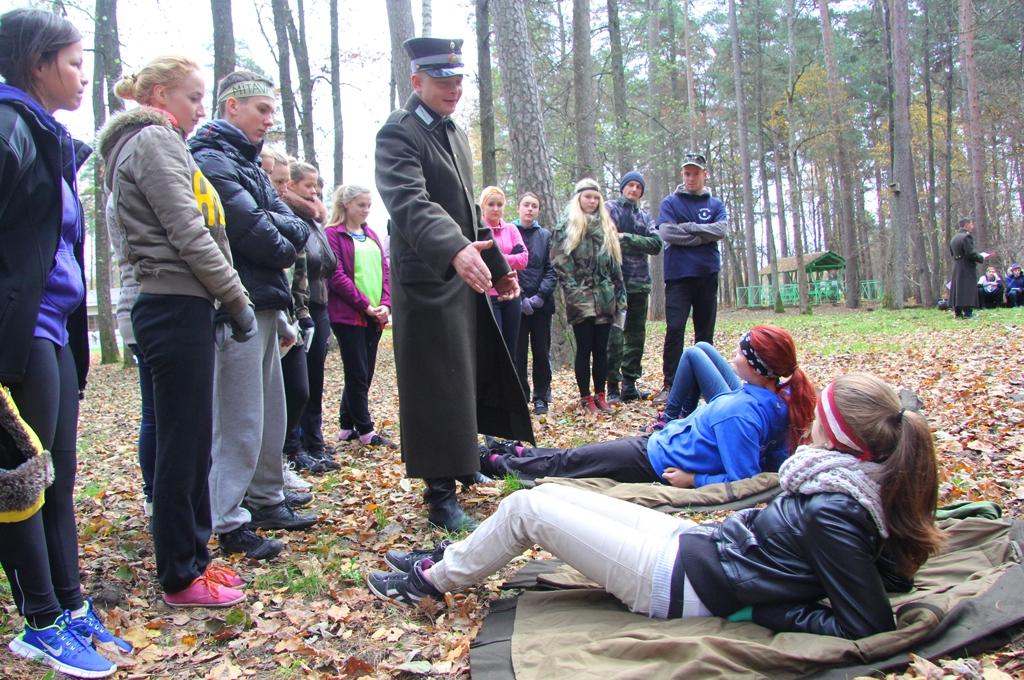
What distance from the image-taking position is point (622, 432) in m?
6.31

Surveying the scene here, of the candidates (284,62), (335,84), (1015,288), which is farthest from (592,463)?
(1015,288)

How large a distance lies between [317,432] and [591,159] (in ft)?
29.0

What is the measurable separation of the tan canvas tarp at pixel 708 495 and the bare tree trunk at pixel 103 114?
47.8ft

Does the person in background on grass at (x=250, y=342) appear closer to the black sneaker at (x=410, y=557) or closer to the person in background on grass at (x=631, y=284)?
the black sneaker at (x=410, y=557)

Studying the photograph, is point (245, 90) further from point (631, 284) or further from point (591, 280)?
point (631, 284)

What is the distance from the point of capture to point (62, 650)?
2.44 metres

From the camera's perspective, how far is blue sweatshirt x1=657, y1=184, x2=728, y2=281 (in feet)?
23.3

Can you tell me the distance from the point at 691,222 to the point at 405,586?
5.16 meters

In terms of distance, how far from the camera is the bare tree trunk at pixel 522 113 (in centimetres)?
1030

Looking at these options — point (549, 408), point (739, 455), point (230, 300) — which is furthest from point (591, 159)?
point (230, 300)

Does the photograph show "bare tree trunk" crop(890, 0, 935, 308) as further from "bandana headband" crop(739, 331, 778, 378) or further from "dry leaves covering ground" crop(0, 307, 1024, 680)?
"bandana headband" crop(739, 331, 778, 378)

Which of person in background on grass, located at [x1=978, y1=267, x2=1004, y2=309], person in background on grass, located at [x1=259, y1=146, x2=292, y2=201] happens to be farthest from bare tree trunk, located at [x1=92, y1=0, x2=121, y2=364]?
person in background on grass, located at [x1=978, y1=267, x2=1004, y2=309]

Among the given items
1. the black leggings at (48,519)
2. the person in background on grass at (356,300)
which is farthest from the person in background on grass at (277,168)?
the black leggings at (48,519)

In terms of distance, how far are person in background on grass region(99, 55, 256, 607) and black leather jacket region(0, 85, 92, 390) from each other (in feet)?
1.51
